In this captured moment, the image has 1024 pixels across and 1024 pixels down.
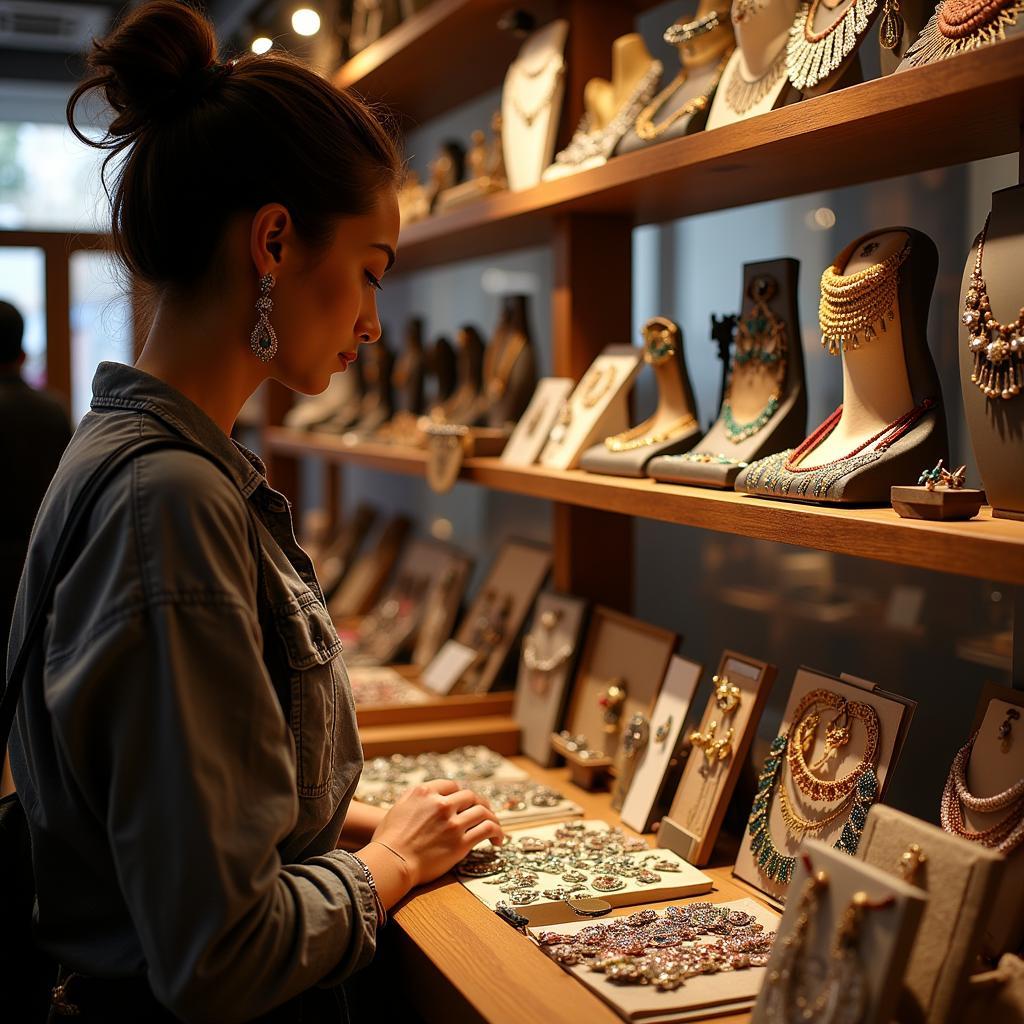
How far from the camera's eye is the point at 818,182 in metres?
1.71

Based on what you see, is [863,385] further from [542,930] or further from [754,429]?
[542,930]

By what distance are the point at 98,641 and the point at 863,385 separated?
931mm

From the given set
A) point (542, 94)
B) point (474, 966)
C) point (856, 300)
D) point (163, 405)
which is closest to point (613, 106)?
point (542, 94)

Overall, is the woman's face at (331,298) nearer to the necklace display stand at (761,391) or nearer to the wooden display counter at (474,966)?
the necklace display stand at (761,391)

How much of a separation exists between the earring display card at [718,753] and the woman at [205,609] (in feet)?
1.47

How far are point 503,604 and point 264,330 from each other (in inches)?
53.5

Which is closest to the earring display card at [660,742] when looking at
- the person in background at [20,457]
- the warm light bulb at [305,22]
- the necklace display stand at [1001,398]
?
the necklace display stand at [1001,398]

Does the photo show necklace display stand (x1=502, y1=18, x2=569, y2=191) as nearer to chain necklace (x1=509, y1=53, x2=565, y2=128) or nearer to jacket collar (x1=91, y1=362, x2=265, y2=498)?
chain necklace (x1=509, y1=53, x2=565, y2=128)

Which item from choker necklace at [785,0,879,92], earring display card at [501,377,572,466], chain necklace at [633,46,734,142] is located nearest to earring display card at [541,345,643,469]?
earring display card at [501,377,572,466]

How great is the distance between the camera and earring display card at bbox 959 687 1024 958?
119 centimetres

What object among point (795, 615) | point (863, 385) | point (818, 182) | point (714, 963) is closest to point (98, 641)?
point (714, 963)

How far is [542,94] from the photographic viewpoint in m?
2.20

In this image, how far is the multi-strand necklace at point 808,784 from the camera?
4.50 ft

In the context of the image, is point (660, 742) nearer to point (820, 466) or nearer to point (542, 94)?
point (820, 466)
